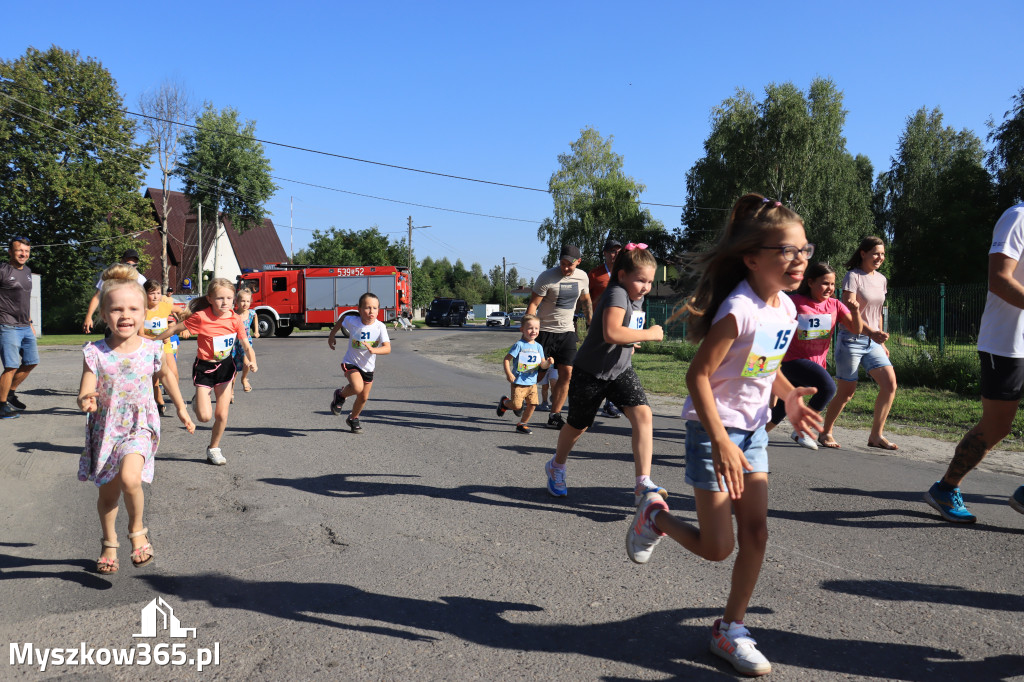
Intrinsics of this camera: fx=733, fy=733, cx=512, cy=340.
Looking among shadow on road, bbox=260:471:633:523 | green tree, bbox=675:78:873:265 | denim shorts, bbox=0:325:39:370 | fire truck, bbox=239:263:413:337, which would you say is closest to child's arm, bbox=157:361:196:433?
shadow on road, bbox=260:471:633:523

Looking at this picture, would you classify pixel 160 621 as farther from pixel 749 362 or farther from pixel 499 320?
pixel 499 320

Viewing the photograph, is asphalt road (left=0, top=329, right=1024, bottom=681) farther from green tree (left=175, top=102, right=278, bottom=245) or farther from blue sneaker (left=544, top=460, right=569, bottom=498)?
green tree (left=175, top=102, right=278, bottom=245)

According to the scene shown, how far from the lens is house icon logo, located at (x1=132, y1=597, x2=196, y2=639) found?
9.97 ft

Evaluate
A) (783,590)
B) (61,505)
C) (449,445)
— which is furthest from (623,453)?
(61,505)

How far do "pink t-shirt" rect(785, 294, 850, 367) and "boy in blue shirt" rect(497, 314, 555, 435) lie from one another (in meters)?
2.58

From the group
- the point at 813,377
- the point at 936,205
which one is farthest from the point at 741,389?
the point at 936,205

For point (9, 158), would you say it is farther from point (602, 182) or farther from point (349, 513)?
point (349, 513)

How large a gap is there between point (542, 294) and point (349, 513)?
143 inches

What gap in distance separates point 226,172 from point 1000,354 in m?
51.1

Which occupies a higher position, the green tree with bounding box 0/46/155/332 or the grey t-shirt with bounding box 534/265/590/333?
the green tree with bounding box 0/46/155/332

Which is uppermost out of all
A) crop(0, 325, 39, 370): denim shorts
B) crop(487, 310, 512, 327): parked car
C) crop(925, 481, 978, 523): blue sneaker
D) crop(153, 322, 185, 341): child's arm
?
crop(153, 322, 185, 341): child's arm

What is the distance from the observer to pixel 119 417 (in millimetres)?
3764

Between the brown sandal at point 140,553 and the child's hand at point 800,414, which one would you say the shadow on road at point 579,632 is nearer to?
the brown sandal at point 140,553

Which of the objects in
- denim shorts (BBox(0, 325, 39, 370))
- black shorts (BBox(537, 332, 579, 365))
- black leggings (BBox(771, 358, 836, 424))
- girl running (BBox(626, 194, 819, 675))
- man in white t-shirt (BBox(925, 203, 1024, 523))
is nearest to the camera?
girl running (BBox(626, 194, 819, 675))
